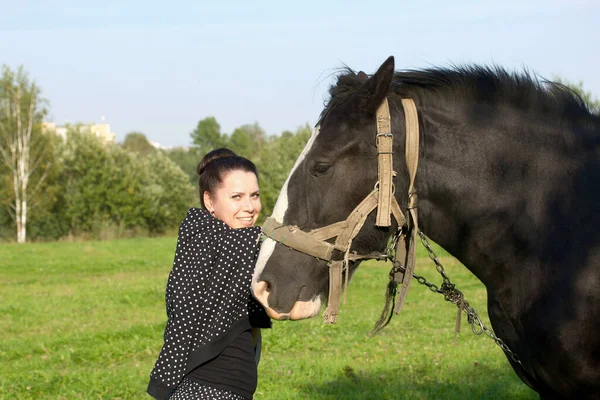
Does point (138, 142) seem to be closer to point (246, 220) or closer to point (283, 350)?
point (283, 350)

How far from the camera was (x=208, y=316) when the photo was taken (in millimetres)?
3373

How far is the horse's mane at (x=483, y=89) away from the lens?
128 inches

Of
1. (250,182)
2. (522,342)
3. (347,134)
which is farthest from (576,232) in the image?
(250,182)

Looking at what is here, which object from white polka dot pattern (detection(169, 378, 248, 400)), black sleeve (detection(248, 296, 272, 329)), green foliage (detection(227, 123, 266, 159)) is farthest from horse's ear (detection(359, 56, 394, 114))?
green foliage (detection(227, 123, 266, 159))

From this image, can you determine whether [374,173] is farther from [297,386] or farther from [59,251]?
[59,251]

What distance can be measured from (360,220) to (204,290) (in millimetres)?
929

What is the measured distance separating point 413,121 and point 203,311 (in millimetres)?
1429

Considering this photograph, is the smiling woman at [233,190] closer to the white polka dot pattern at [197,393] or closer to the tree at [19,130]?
the white polka dot pattern at [197,393]

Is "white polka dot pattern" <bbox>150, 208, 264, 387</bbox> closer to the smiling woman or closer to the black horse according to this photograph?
the smiling woman

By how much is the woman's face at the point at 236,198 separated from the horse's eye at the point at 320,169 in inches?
25.9

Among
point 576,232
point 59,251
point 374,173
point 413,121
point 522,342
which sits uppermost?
point 413,121

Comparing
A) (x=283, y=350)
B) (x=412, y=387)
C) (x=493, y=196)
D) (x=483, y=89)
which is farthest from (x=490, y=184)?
(x=283, y=350)

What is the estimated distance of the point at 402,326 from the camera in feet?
34.1

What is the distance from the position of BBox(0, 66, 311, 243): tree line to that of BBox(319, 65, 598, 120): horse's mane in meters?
37.2
